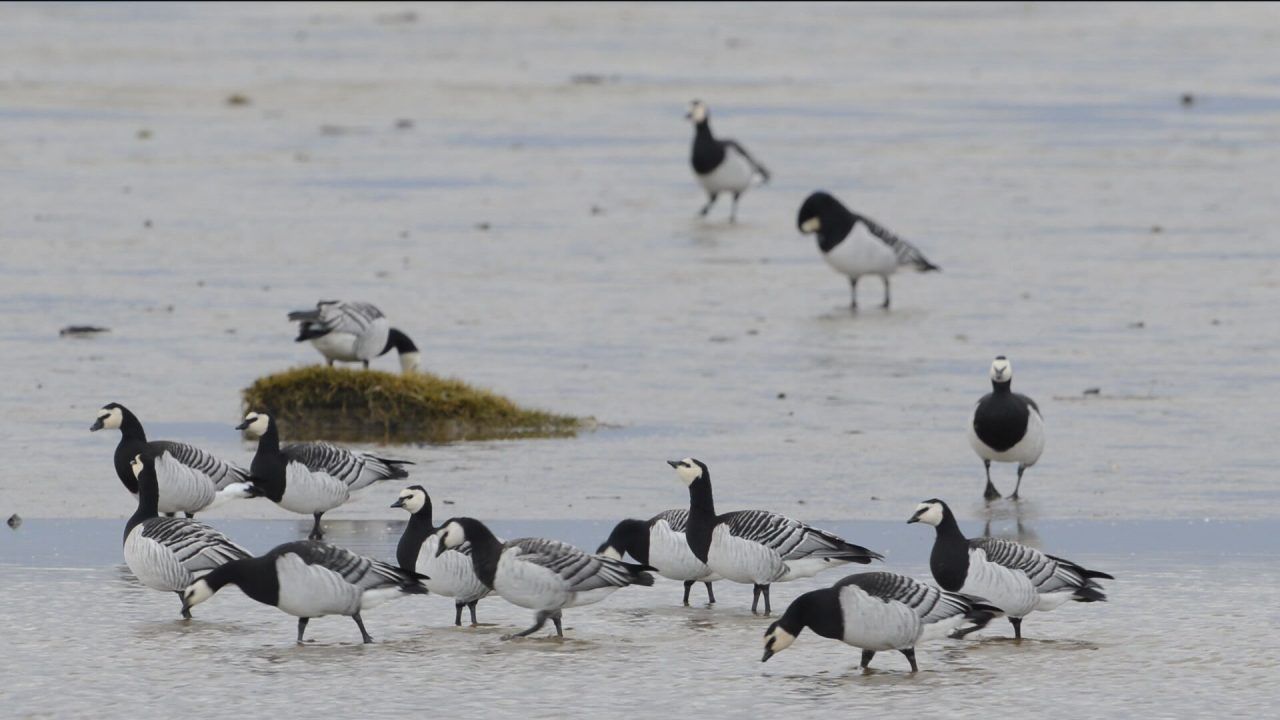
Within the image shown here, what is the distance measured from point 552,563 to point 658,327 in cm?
920

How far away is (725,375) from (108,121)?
20.5m

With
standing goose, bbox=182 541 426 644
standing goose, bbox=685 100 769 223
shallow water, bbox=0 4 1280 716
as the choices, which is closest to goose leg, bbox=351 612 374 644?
standing goose, bbox=182 541 426 644

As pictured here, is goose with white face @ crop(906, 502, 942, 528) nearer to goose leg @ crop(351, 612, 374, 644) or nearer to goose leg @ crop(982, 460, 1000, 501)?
goose leg @ crop(351, 612, 374, 644)

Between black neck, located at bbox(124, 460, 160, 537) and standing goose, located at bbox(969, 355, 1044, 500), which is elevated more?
standing goose, located at bbox(969, 355, 1044, 500)

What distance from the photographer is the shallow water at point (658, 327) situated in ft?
32.8

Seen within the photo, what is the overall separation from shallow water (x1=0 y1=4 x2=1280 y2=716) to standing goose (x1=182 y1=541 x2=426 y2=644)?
0.24 meters

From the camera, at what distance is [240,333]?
1888cm

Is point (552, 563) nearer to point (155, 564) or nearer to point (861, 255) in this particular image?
point (155, 564)

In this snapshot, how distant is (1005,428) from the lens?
1313 cm

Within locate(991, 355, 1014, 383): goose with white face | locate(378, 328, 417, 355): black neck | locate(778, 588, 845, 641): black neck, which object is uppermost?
locate(378, 328, 417, 355): black neck

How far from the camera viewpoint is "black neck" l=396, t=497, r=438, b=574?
11.1m

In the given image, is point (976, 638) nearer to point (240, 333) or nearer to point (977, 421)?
point (977, 421)

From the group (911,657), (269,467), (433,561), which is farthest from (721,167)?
(911,657)

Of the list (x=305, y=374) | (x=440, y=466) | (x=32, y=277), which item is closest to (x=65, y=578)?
(x=440, y=466)
